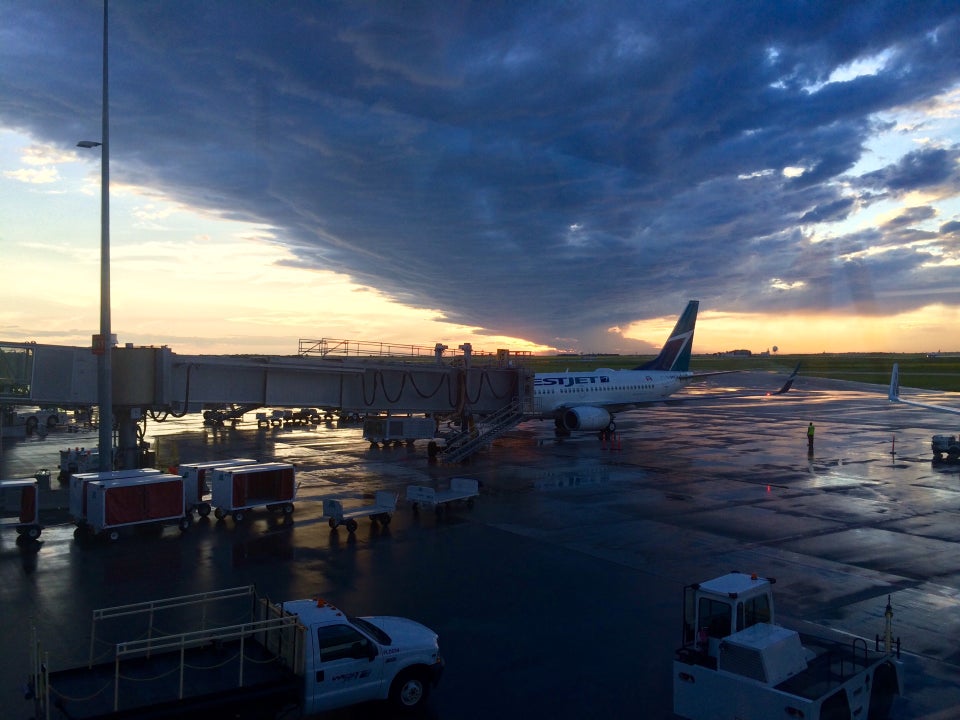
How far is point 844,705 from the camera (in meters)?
10.3

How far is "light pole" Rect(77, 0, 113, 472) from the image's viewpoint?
2606 centimetres

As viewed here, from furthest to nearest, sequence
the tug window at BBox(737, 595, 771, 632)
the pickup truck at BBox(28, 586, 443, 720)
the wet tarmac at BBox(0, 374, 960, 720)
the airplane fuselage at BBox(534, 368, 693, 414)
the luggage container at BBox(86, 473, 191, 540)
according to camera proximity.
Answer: the airplane fuselage at BBox(534, 368, 693, 414)
the luggage container at BBox(86, 473, 191, 540)
the wet tarmac at BBox(0, 374, 960, 720)
the tug window at BBox(737, 595, 771, 632)
the pickup truck at BBox(28, 586, 443, 720)

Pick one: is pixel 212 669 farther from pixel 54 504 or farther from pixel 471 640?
pixel 54 504

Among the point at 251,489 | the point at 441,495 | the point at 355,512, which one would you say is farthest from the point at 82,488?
the point at 441,495

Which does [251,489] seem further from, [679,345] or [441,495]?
[679,345]

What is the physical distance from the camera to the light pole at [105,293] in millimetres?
26062

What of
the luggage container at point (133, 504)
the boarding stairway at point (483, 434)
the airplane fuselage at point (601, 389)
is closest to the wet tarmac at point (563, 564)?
the luggage container at point (133, 504)

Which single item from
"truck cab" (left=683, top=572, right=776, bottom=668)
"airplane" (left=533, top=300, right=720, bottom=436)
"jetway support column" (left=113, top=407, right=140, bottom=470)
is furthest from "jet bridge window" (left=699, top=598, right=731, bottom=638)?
"airplane" (left=533, top=300, right=720, bottom=436)

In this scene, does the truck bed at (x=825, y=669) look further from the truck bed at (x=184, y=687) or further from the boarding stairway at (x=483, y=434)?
the boarding stairway at (x=483, y=434)

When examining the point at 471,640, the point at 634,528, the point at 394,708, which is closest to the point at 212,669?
the point at 394,708

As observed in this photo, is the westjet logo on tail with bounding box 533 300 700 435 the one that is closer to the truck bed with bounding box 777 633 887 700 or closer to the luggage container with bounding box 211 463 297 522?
the luggage container with bounding box 211 463 297 522

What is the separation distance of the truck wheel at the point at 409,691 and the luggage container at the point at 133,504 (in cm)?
1543

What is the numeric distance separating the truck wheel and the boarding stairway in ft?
93.6

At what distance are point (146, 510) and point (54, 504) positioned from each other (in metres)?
8.80
